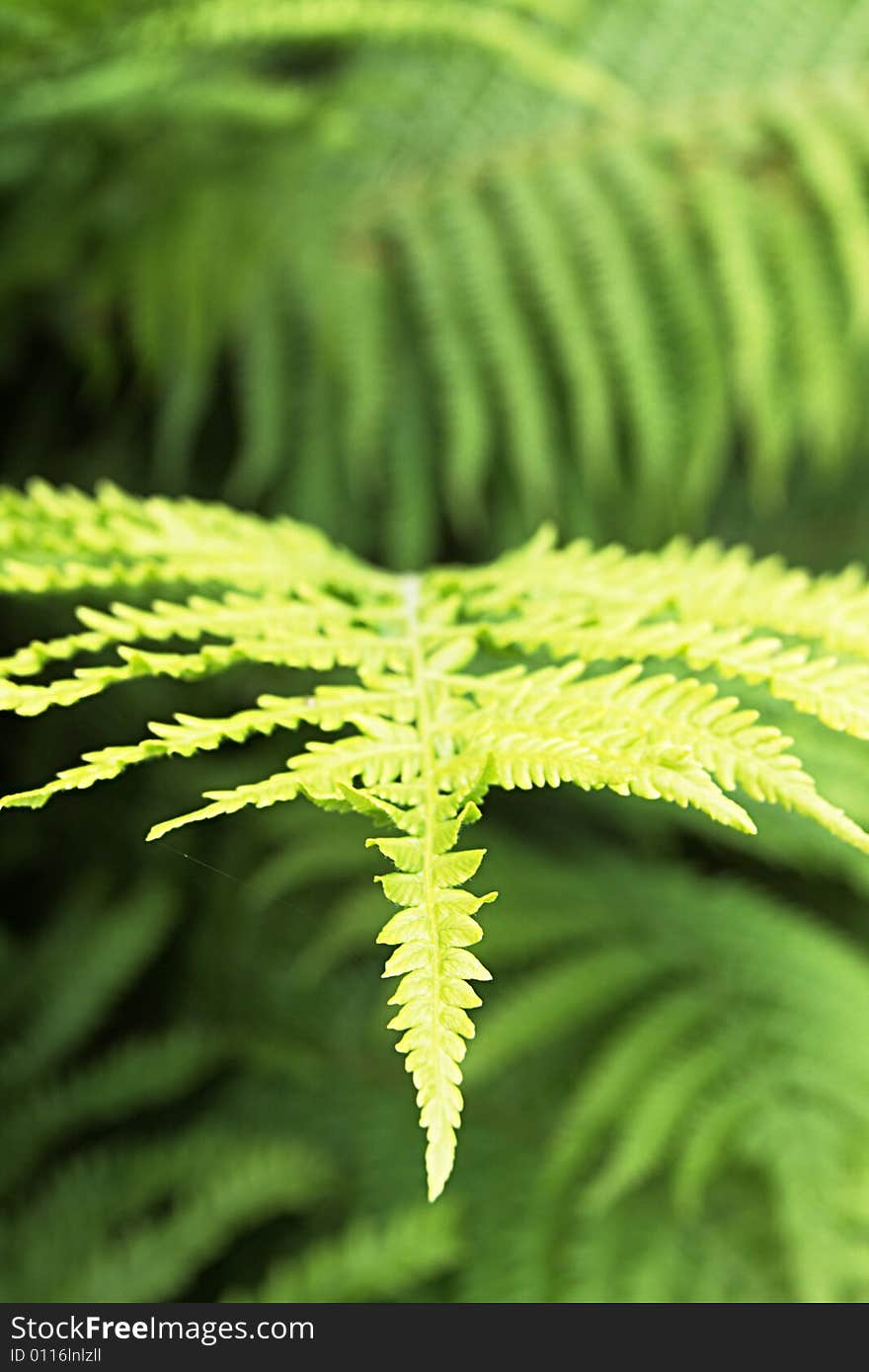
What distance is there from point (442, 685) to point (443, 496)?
1.12 m

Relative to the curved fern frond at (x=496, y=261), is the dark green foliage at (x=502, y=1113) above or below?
below

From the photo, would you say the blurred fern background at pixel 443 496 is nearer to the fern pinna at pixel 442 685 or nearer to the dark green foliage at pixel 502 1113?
the dark green foliage at pixel 502 1113

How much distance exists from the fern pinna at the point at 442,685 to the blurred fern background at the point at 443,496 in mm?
462

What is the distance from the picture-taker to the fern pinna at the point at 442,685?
52cm

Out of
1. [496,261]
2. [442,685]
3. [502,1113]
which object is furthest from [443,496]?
[442,685]

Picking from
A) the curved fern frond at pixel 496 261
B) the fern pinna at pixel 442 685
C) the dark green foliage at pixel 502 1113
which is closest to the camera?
the fern pinna at pixel 442 685

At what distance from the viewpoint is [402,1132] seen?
126cm

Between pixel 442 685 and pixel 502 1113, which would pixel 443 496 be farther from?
pixel 442 685

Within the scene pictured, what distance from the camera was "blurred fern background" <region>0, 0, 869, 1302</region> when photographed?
1.12 meters

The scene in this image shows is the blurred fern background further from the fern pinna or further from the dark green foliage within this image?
the fern pinna

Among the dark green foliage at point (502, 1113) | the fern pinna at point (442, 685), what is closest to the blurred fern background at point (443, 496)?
→ the dark green foliage at point (502, 1113)

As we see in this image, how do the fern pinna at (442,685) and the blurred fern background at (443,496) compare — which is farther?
the blurred fern background at (443,496)

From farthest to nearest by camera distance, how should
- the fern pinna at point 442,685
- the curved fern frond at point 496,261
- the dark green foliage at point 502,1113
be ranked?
the curved fern frond at point 496,261
the dark green foliage at point 502,1113
the fern pinna at point 442,685
